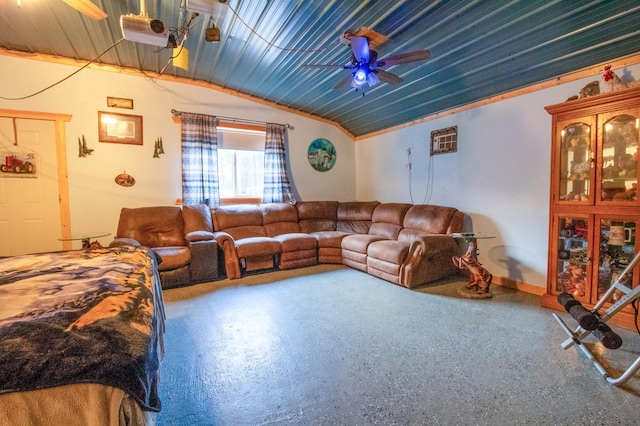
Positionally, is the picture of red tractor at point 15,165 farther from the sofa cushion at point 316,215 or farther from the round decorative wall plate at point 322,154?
the round decorative wall plate at point 322,154

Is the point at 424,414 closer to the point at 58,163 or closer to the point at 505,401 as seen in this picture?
the point at 505,401

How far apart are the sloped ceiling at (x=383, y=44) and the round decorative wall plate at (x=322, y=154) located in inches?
57.3

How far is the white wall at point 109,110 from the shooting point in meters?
3.64

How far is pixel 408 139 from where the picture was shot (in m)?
4.79

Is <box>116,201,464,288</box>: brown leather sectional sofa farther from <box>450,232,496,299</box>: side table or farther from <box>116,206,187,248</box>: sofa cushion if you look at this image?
<box>450,232,496,299</box>: side table

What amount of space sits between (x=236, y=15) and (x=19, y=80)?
10.1 ft

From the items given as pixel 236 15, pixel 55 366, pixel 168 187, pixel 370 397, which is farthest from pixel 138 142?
pixel 370 397

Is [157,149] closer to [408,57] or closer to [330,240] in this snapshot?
[330,240]

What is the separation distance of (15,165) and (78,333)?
13.4 feet

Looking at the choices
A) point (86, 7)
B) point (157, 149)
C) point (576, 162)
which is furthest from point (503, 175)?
point (157, 149)

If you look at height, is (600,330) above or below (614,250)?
below

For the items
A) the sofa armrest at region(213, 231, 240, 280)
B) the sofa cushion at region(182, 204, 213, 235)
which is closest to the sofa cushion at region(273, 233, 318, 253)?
the sofa armrest at region(213, 231, 240, 280)

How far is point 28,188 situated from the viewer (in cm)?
363

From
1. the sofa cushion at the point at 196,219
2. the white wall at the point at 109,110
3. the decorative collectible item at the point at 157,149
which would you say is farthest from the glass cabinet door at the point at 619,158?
the decorative collectible item at the point at 157,149
